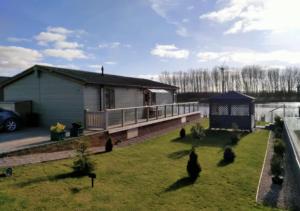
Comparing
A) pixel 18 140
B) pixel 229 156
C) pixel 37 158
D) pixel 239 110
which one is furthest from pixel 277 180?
pixel 239 110

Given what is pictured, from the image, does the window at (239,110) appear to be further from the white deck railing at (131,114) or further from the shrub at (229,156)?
the shrub at (229,156)

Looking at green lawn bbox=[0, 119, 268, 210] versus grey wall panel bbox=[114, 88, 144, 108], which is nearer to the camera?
green lawn bbox=[0, 119, 268, 210]

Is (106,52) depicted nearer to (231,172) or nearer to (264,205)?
(231,172)

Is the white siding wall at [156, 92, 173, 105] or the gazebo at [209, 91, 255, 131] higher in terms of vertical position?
the white siding wall at [156, 92, 173, 105]

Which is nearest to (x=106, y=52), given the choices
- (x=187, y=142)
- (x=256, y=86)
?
(x=187, y=142)

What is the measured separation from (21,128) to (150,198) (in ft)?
32.1

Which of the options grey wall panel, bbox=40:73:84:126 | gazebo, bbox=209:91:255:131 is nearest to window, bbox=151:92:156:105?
gazebo, bbox=209:91:255:131

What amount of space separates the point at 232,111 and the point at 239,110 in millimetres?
458

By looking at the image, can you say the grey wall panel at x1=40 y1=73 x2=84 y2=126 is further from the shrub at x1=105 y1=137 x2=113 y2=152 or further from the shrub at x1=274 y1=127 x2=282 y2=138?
the shrub at x1=274 y1=127 x2=282 y2=138

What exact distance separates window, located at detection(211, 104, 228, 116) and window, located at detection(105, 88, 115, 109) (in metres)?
7.28

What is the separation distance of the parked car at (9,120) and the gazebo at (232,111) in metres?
12.1

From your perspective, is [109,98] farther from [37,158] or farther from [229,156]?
[229,156]

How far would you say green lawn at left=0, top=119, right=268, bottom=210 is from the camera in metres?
5.46

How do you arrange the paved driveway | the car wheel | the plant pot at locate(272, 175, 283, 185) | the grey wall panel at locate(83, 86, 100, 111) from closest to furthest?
the plant pot at locate(272, 175, 283, 185) → the paved driveway → the car wheel → the grey wall panel at locate(83, 86, 100, 111)
